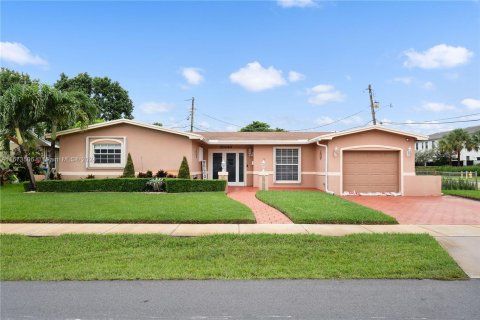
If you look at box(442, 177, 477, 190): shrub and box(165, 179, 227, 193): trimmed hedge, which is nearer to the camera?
box(165, 179, 227, 193): trimmed hedge

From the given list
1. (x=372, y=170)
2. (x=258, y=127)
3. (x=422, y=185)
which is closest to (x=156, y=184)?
(x=372, y=170)

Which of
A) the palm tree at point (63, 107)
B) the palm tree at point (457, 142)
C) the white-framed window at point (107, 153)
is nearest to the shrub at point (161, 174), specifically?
the white-framed window at point (107, 153)

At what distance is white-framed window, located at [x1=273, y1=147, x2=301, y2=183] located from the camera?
64.5ft

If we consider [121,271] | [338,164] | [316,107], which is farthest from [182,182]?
[316,107]

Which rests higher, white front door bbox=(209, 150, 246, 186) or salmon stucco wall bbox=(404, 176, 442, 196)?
white front door bbox=(209, 150, 246, 186)

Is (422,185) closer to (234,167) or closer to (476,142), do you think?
(234,167)

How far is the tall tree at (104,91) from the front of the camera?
119ft

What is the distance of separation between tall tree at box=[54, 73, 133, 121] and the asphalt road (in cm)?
3459

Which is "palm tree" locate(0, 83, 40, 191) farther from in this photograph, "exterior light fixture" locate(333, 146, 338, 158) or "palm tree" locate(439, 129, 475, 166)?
"palm tree" locate(439, 129, 475, 166)

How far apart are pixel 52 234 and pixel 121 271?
3.28 metres

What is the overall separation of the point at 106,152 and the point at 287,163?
9864 millimetres

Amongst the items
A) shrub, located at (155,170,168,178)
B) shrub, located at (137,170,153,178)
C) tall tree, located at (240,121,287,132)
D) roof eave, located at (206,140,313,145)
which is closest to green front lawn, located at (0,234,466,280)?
shrub, located at (137,170,153,178)

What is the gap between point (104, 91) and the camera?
37.1 metres

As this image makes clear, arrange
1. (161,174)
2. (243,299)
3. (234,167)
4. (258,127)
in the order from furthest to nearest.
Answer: (258,127) < (234,167) < (161,174) < (243,299)
